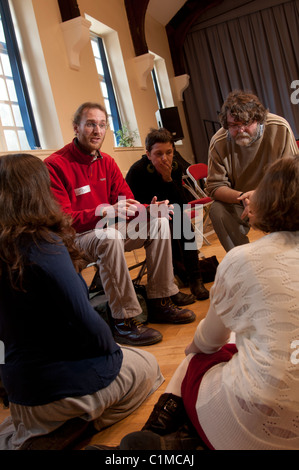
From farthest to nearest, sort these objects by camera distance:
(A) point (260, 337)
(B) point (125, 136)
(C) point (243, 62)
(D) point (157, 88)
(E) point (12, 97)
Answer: (C) point (243, 62) < (D) point (157, 88) < (B) point (125, 136) < (E) point (12, 97) < (A) point (260, 337)

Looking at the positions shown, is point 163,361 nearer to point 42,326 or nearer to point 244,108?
point 42,326

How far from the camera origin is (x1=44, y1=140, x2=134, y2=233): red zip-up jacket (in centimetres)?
238

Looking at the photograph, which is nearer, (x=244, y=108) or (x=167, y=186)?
(x=244, y=108)

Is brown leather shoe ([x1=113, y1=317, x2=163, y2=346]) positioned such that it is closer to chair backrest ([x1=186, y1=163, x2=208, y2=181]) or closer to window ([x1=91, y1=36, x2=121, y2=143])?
chair backrest ([x1=186, y1=163, x2=208, y2=181])

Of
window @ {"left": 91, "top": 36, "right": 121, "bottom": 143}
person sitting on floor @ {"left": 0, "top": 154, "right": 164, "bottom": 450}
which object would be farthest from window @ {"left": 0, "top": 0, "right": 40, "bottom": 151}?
person sitting on floor @ {"left": 0, "top": 154, "right": 164, "bottom": 450}

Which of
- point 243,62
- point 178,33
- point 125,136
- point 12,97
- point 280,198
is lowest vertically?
point 280,198

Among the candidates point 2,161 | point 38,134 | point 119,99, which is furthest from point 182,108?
point 2,161

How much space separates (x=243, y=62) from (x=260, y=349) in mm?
9046

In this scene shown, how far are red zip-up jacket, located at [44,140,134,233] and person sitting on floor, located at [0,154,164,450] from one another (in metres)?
1.00

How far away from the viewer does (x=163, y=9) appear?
8312mm

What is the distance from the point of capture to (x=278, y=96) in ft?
29.1

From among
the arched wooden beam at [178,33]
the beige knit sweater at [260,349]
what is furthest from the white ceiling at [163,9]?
the beige knit sweater at [260,349]

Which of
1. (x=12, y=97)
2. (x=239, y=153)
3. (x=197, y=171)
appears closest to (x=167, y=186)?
(x=239, y=153)

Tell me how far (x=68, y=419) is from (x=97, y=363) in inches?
8.0
